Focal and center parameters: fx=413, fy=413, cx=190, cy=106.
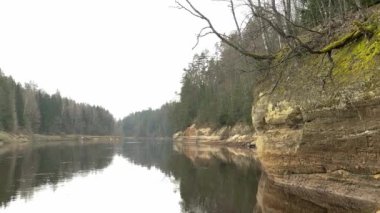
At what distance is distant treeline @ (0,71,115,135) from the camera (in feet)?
323

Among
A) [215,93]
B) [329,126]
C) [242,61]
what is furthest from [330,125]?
[215,93]

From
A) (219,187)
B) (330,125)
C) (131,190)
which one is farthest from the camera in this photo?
(131,190)

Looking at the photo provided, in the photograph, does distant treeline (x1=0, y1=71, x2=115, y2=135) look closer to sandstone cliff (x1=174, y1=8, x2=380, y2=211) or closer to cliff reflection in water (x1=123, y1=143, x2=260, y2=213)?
cliff reflection in water (x1=123, y1=143, x2=260, y2=213)

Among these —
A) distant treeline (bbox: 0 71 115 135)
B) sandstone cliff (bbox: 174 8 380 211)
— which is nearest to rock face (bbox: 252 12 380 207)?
sandstone cliff (bbox: 174 8 380 211)

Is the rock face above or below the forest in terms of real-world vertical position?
below

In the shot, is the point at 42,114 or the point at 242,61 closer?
the point at 242,61

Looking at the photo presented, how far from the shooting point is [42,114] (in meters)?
126

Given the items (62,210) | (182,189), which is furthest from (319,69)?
(62,210)

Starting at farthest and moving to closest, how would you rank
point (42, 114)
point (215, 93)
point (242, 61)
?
point (42, 114), point (215, 93), point (242, 61)

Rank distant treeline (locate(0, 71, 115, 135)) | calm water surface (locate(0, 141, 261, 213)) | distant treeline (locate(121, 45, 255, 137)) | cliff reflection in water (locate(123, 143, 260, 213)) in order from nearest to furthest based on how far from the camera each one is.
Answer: cliff reflection in water (locate(123, 143, 260, 213)) → calm water surface (locate(0, 141, 261, 213)) → distant treeline (locate(121, 45, 255, 137)) → distant treeline (locate(0, 71, 115, 135))

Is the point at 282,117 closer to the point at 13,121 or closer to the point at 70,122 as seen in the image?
the point at 13,121

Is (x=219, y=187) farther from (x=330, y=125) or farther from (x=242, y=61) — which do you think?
(x=242, y=61)

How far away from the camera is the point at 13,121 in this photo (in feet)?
→ 323

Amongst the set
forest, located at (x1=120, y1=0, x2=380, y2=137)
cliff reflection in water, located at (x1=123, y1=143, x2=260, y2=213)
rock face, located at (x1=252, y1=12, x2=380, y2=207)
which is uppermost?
forest, located at (x1=120, y1=0, x2=380, y2=137)
